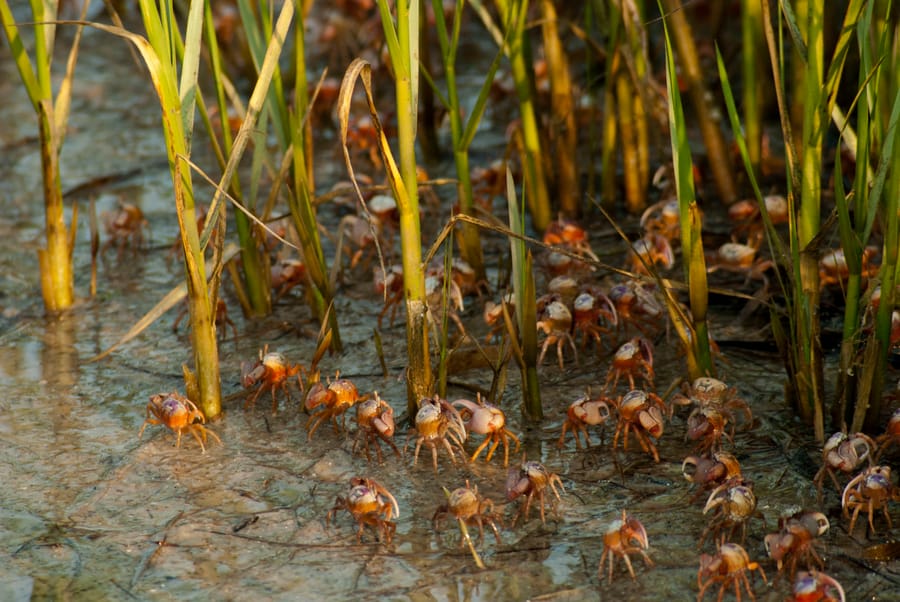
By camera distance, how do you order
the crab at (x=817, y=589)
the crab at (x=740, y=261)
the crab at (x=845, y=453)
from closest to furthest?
the crab at (x=817, y=589) < the crab at (x=845, y=453) < the crab at (x=740, y=261)

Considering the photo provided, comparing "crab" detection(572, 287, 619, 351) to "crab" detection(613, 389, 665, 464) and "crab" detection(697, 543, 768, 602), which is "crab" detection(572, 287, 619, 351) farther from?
"crab" detection(697, 543, 768, 602)

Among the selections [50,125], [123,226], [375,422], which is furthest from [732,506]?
[123,226]

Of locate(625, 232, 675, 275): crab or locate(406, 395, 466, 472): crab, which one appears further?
locate(625, 232, 675, 275): crab

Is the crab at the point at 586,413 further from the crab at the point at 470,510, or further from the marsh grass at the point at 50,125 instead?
the marsh grass at the point at 50,125

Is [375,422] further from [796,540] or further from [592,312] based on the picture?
[796,540]

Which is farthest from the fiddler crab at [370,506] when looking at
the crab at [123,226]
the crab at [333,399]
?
the crab at [123,226]

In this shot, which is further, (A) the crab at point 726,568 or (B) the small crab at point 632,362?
(B) the small crab at point 632,362

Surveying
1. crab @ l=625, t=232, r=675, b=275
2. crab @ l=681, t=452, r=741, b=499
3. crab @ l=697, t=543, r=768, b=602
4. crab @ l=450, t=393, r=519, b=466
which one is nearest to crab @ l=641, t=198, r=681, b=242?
crab @ l=625, t=232, r=675, b=275
